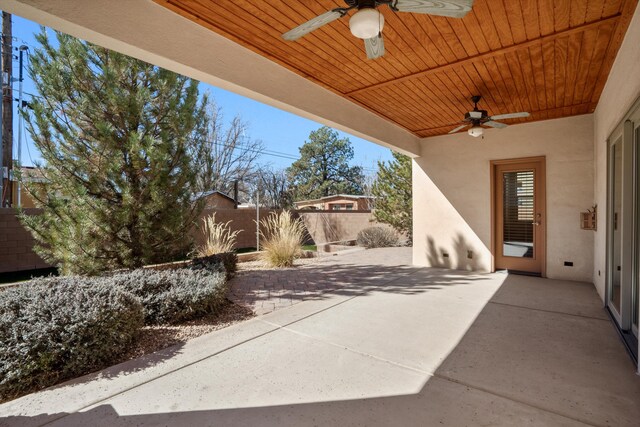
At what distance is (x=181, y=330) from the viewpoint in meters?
3.22

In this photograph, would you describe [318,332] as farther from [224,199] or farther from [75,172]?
[224,199]

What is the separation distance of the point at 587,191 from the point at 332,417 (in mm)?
5821

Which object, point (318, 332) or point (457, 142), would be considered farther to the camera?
point (457, 142)

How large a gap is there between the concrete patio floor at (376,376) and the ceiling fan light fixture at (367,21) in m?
2.40

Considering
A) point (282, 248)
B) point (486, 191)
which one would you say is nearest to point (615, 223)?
point (486, 191)

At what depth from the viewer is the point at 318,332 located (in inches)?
126

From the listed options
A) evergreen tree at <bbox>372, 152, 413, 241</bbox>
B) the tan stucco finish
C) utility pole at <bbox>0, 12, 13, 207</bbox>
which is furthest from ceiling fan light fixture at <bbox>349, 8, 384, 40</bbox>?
utility pole at <bbox>0, 12, 13, 207</bbox>

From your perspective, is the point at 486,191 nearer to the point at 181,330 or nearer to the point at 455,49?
the point at 455,49

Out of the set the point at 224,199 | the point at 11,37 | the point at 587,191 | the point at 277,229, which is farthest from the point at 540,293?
the point at 224,199

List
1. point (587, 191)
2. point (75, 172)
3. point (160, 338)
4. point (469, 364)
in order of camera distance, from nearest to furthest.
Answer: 1. point (469, 364)
2. point (160, 338)
3. point (75, 172)
4. point (587, 191)

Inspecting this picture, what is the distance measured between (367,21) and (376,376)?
8.00ft

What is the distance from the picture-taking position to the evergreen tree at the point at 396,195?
10359mm

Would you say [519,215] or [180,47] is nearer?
[180,47]

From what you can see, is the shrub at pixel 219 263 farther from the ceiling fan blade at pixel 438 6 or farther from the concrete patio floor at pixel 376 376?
the ceiling fan blade at pixel 438 6
